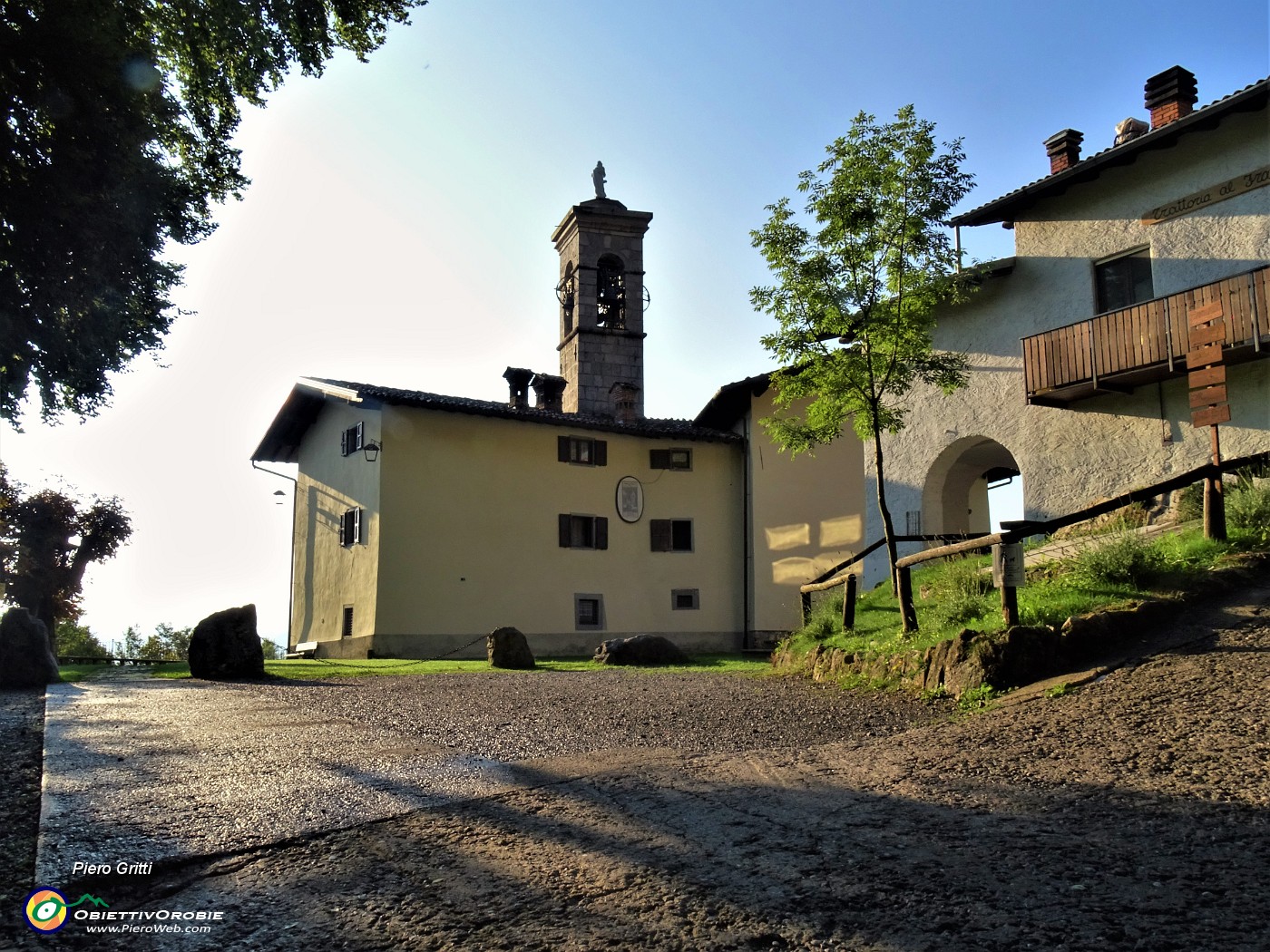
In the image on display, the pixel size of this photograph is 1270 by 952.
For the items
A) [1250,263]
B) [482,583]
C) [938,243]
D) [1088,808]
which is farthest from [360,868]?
[482,583]

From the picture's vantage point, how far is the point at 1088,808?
4461 mm

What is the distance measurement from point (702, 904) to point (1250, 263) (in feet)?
48.3

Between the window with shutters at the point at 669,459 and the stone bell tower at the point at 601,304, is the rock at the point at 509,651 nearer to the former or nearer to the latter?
the window with shutters at the point at 669,459

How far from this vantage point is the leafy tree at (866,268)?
467 inches

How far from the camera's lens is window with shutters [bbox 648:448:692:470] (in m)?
27.1

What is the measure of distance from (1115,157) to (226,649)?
15.1m

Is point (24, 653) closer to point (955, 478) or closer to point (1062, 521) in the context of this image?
point (1062, 521)

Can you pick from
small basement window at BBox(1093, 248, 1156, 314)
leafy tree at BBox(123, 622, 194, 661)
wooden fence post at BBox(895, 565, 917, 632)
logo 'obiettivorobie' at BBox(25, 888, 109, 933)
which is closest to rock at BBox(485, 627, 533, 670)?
wooden fence post at BBox(895, 565, 917, 632)

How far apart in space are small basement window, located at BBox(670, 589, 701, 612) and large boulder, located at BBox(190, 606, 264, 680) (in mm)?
14315

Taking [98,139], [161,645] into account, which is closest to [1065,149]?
[98,139]

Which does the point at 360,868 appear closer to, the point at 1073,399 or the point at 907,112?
the point at 907,112

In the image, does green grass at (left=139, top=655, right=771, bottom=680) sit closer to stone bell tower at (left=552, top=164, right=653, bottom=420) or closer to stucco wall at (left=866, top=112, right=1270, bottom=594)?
stucco wall at (left=866, top=112, right=1270, bottom=594)

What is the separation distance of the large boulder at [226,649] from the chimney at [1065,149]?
15.6 meters

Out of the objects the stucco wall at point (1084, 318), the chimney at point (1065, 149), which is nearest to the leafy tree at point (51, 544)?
the stucco wall at point (1084, 318)
